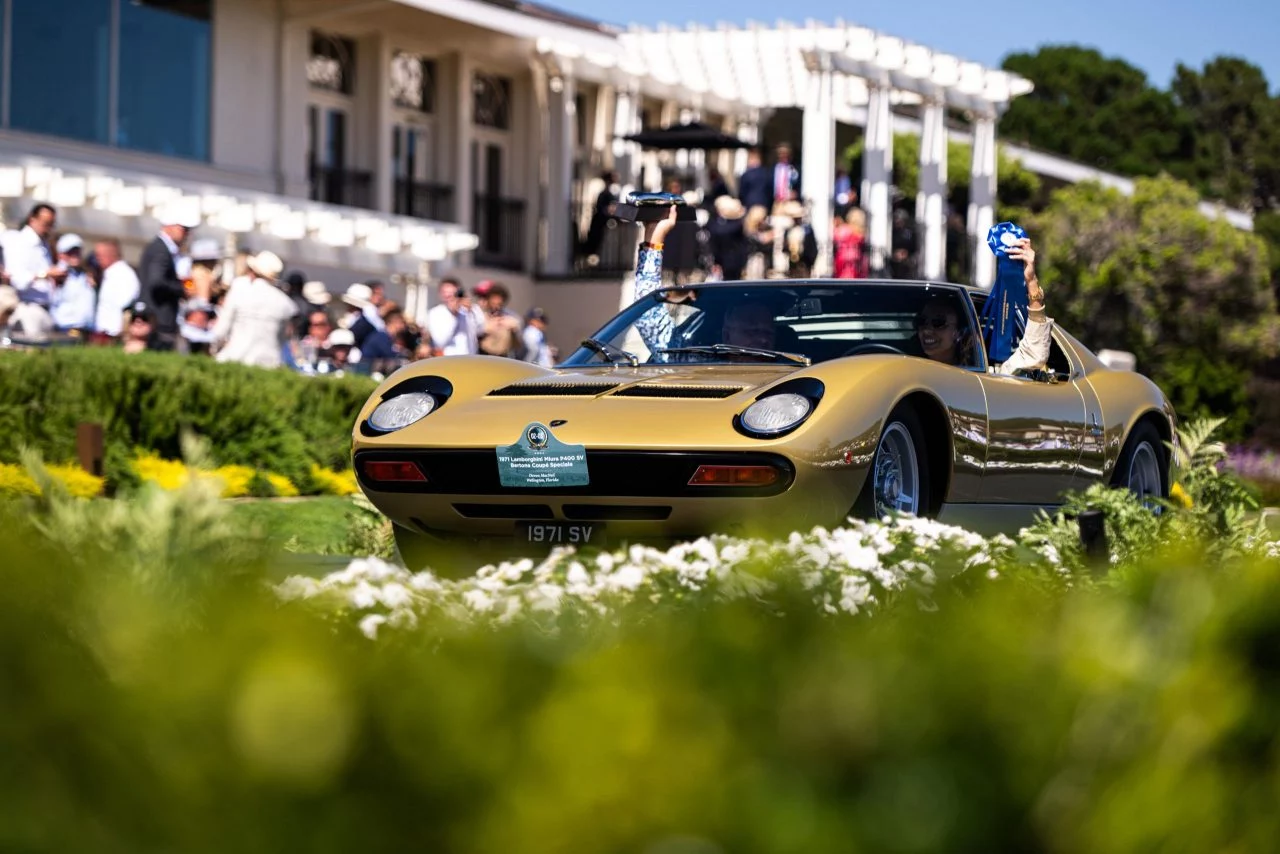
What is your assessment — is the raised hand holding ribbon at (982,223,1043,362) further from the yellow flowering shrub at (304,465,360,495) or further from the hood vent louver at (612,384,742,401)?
the yellow flowering shrub at (304,465,360,495)

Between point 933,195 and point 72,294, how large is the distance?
19.7 meters

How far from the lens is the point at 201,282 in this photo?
15.0 metres

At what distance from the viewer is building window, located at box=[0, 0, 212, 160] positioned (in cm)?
2217

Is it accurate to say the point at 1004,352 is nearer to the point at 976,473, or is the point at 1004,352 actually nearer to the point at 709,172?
the point at 976,473

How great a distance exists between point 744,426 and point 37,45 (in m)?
18.0

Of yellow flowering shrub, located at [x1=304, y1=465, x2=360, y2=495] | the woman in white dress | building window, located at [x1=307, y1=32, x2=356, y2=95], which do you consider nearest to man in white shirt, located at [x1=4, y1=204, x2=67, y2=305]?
the woman in white dress

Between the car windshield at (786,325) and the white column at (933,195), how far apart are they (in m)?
23.5

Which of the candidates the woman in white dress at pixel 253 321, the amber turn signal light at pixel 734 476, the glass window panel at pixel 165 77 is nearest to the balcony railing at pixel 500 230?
the glass window panel at pixel 165 77

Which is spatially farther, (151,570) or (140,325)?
(140,325)

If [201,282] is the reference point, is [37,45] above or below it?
above

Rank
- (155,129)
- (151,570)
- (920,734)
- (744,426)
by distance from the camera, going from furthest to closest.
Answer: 1. (155,129)
2. (744,426)
3. (151,570)
4. (920,734)

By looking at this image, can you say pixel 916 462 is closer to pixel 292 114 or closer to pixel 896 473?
pixel 896 473

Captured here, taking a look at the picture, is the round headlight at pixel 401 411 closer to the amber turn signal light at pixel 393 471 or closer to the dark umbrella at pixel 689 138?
the amber turn signal light at pixel 393 471

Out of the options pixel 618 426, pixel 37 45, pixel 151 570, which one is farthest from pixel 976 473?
pixel 37 45
